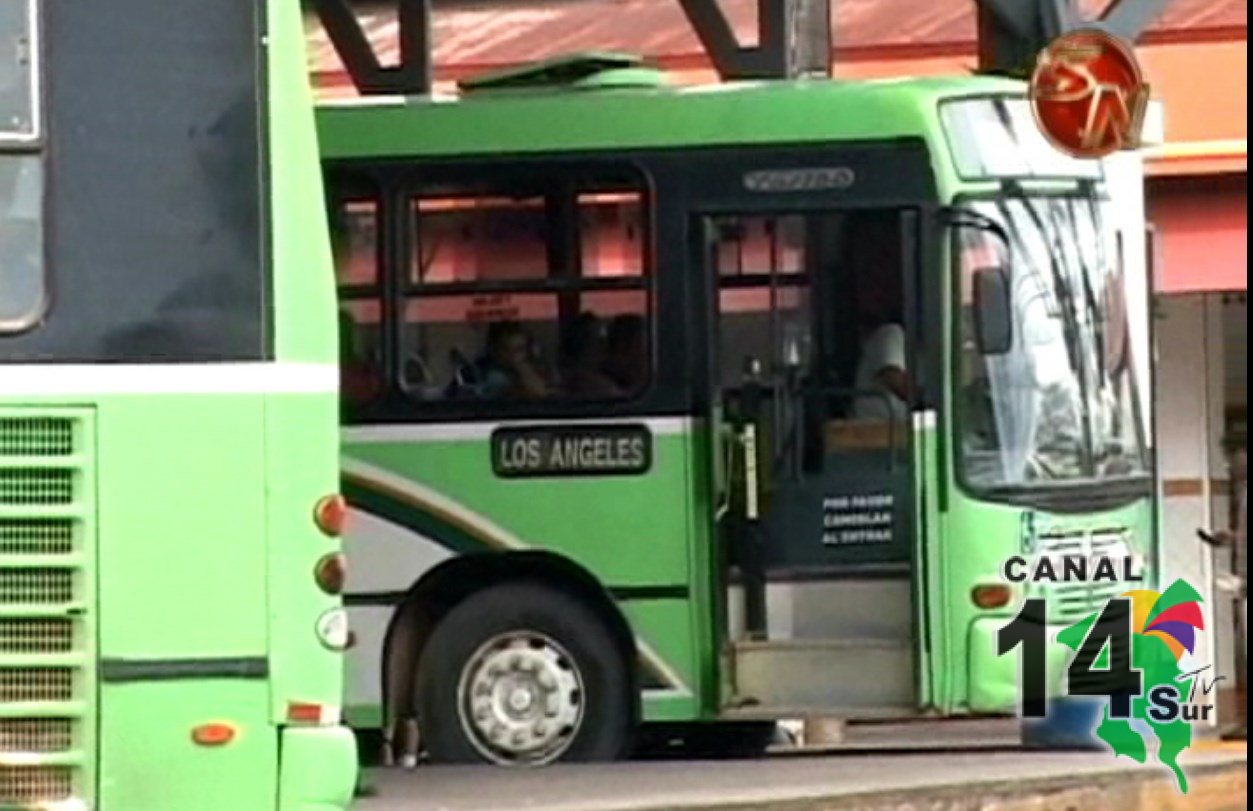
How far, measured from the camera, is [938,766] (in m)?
12.7

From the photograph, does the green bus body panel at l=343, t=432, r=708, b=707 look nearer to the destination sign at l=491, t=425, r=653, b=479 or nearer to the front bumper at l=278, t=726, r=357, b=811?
the destination sign at l=491, t=425, r=653, b=479

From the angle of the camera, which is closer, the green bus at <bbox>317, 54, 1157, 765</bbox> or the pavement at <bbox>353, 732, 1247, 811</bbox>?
the pavement at <bbox>353, 732, 1247, 811</bbox>

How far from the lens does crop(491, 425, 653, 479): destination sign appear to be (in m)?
14.0

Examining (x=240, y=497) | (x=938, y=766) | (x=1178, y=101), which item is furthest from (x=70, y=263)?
(x=1178, y=101)

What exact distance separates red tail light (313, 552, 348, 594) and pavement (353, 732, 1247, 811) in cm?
204

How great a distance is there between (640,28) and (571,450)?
9.72 metres

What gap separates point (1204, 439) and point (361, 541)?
7.04 metres

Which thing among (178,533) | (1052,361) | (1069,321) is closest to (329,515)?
(178,533)

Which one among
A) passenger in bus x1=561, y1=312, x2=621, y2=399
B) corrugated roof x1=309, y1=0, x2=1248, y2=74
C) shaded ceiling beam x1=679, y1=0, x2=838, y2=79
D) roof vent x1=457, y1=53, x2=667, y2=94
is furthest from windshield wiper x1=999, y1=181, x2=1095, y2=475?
corrugated roof x1=309, y1=0, x2=1248, y2=74

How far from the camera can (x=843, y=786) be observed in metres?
11.2

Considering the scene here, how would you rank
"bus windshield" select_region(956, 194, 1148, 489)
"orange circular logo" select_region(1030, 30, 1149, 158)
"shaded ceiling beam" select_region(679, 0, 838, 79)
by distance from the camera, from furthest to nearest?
"shaded ceiling beam" select_region(679, 0, 838, 79) → "bus windshield" select_region(956, 194, 1148, 489) → "orange circular logo" select_region(1030, 30, 1149, 158)

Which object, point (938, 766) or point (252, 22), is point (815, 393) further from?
point (252, 22)

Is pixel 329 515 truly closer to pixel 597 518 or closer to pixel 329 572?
pixel 329 572

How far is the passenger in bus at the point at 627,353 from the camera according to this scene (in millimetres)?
14031
